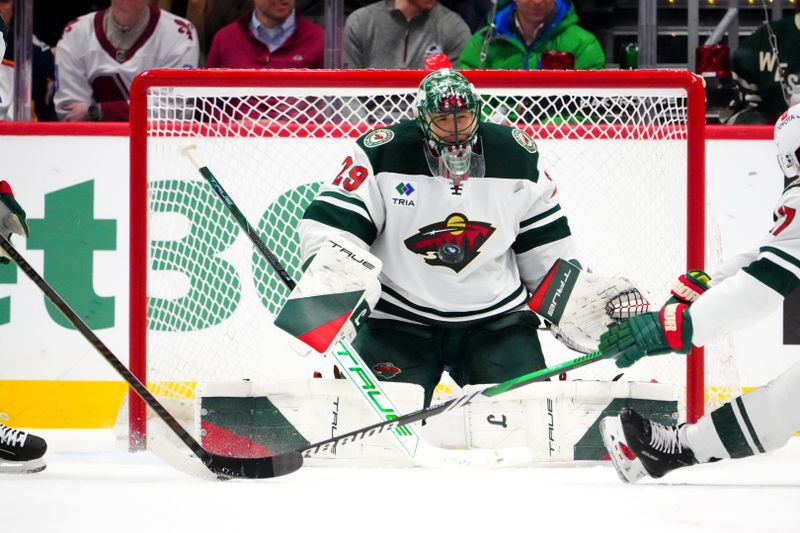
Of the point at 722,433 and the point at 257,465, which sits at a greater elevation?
the point at 722,433

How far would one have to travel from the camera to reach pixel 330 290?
9.15ft

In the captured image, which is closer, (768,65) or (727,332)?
(727,332)

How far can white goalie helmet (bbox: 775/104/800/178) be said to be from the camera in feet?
8.10

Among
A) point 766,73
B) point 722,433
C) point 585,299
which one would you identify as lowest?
point 722,433

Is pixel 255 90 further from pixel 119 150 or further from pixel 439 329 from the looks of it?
pixel 439 329

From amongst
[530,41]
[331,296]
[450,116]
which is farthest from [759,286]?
[530,41]

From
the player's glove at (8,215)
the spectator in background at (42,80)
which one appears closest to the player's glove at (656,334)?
the player's glove at (8,215)

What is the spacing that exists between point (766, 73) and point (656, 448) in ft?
6.48

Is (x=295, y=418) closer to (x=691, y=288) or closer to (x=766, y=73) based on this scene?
(x=691, y=288)

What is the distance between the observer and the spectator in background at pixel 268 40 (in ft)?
13.8

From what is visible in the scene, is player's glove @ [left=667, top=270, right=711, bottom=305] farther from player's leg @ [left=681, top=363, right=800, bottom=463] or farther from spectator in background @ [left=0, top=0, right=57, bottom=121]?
spectator in background @ [left=0, top=0, right=57, bottom=121]

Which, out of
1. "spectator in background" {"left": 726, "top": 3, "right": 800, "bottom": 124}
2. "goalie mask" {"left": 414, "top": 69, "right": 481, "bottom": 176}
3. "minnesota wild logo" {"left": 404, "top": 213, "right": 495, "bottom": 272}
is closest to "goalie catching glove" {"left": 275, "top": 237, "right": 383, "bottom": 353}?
"minnesota wild logo" {"left": 404, "top": 213, "right": 495, "bottom": 272}

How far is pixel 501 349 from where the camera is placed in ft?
10.0

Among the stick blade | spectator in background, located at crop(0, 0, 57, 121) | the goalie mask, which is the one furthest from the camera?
spectator in background, located at crop(0, 0, 57, 121)
